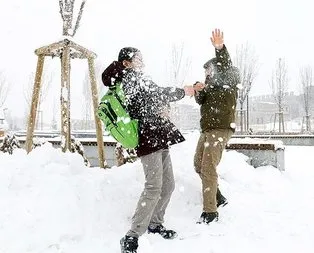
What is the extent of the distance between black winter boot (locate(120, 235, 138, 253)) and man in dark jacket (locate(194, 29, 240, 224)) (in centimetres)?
109

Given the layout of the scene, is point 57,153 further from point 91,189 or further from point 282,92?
point 282,92

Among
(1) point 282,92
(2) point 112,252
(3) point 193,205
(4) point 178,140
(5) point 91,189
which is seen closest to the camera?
(2) point 112,252

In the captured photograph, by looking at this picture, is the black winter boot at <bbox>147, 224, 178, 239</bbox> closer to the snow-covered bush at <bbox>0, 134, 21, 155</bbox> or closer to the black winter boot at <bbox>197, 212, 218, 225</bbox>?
the black winter boot at <bbox>197, 212, 218, 225</bbox>

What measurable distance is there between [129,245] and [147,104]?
1.18 metres

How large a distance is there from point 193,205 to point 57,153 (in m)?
1.71

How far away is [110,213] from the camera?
3.95 metres

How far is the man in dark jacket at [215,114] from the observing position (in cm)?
409

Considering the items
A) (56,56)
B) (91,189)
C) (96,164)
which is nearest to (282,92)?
(96,164)

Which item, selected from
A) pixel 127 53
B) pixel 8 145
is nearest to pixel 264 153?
pixel 127 53

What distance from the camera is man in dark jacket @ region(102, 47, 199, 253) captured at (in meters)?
3.32

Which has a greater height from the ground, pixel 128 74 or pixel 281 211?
pixel 128 74

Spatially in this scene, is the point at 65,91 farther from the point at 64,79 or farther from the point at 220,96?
the point at 220,96

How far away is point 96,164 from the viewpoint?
9742mm

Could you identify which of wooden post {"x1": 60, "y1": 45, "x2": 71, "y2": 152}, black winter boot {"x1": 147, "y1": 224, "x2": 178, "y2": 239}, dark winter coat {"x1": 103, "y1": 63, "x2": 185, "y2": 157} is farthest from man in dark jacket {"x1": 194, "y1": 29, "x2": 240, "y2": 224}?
wooden post {"x1": 60, "y1": 45, "x2": 71, "y2": 152}
